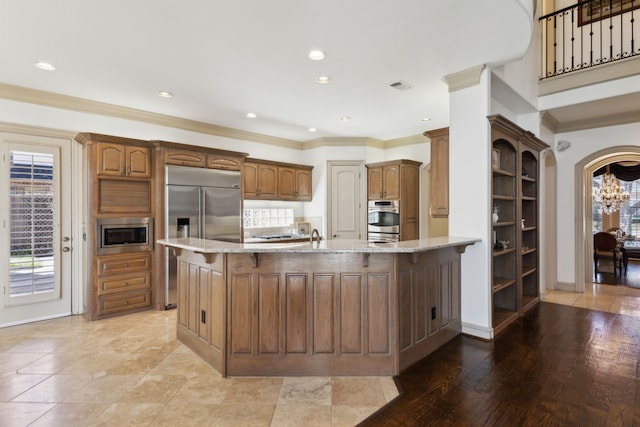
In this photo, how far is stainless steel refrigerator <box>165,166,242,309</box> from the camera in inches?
180

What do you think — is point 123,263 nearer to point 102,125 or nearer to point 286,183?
point 102,125

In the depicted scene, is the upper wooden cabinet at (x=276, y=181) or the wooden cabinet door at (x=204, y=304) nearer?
the wooden cabinet door at (x=204, y=304)

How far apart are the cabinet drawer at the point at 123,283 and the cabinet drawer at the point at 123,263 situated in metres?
0.08

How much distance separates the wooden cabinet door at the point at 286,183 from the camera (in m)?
6.20

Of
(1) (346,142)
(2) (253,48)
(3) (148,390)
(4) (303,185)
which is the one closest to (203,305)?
(3) (148,390)

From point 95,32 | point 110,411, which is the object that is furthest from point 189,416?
point 95,32

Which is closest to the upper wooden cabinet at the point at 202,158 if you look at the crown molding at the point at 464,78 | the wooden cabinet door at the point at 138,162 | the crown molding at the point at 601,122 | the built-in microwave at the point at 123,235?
the wooden cabinet door at the point at 138,162

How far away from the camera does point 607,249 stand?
6.88 metres

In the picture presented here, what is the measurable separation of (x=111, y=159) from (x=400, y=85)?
3.72 meters

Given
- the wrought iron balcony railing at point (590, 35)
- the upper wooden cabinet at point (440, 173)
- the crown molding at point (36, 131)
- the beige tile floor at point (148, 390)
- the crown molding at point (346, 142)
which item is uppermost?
the wrought iron balcony railing at point (590, 35)

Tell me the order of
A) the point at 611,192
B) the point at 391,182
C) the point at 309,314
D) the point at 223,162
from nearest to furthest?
the point at 309,314, the point at 223,162, the point at 391,182, the point at 611,192

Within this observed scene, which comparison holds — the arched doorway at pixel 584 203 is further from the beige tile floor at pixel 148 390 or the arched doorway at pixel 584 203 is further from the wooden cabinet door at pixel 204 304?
the wooden cabinet door at pixel 204 304

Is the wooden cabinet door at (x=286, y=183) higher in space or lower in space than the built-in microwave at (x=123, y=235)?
higher

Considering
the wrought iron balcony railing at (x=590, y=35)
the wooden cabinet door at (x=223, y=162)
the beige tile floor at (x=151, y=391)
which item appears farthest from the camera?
the wooden cabinet door at (x=223, y=162)
